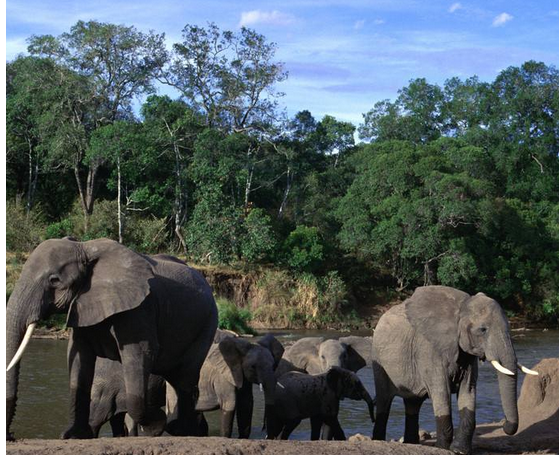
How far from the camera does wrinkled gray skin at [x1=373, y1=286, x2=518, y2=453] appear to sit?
1026 centimetres

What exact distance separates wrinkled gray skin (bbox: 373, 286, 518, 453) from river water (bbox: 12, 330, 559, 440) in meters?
1.57

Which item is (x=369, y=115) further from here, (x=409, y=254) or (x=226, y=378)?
(x=226, y=378)

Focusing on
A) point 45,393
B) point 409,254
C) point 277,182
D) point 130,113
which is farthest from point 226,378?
point 277,182

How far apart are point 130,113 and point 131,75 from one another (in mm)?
2292

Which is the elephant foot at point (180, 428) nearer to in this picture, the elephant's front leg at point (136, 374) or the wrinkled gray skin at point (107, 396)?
the wrinkled gray skin at point (107, 396)

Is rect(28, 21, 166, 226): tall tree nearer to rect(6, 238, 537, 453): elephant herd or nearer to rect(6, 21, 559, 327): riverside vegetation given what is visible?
rect(6, 21, 559, 327): riverside vegetation

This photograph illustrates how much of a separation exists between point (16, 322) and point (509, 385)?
212 inches

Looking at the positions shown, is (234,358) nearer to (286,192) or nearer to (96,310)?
(96,310)

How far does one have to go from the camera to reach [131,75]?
39906 mm

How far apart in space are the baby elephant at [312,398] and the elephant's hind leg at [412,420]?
2.29ft

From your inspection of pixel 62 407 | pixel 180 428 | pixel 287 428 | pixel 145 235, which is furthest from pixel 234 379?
pixel 145 235

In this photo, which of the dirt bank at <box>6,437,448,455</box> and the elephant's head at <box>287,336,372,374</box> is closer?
the dirt bank at <box>6,437,448,455</box>

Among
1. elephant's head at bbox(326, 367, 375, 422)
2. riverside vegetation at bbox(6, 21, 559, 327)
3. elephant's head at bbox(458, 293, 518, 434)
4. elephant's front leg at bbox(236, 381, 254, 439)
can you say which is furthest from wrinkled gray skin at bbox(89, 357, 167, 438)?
riverside vegetation at bbox(6, 21, 559, 327)

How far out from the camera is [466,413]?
35.4 feet
